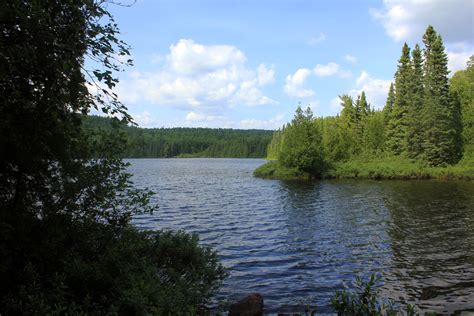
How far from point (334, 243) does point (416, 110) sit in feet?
155

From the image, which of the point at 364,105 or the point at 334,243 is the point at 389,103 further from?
the point at 334,243

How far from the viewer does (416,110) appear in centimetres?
5666

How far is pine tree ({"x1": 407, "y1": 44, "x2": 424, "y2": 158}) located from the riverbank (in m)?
2.32

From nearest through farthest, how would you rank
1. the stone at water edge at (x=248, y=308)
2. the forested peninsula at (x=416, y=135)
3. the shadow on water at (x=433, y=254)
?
the stone at water edge at (x=248, y=308), the shadow on water at (x=433, y=254), the forested peninsula at (x=416, y=135)

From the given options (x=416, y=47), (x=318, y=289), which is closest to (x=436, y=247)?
(x=318, y=289)

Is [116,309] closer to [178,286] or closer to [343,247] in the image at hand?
[178,286]

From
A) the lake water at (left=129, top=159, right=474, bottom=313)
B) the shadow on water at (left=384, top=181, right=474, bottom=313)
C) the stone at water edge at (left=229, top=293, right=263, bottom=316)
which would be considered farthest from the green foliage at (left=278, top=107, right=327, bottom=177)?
the stone at water edge at (left=229, top=293, right=263, bottom=316)

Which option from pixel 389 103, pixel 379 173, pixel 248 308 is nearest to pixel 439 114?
pixel 379 173

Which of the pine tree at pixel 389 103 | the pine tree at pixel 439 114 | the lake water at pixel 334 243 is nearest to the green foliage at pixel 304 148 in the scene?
the pine tree at pixel 439 114

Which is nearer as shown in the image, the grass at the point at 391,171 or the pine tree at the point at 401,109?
the grass at the point at 391,171

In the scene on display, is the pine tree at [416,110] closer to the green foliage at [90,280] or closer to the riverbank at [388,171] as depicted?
the riverbank at [388,171]

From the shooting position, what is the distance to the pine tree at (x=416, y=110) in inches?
2194

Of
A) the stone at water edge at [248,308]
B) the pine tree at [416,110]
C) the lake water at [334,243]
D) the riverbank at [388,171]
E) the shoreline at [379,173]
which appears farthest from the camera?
the pine tree at [416,110]

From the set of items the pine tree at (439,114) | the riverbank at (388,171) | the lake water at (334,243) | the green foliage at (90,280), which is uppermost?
the pine tree at (439,114)
